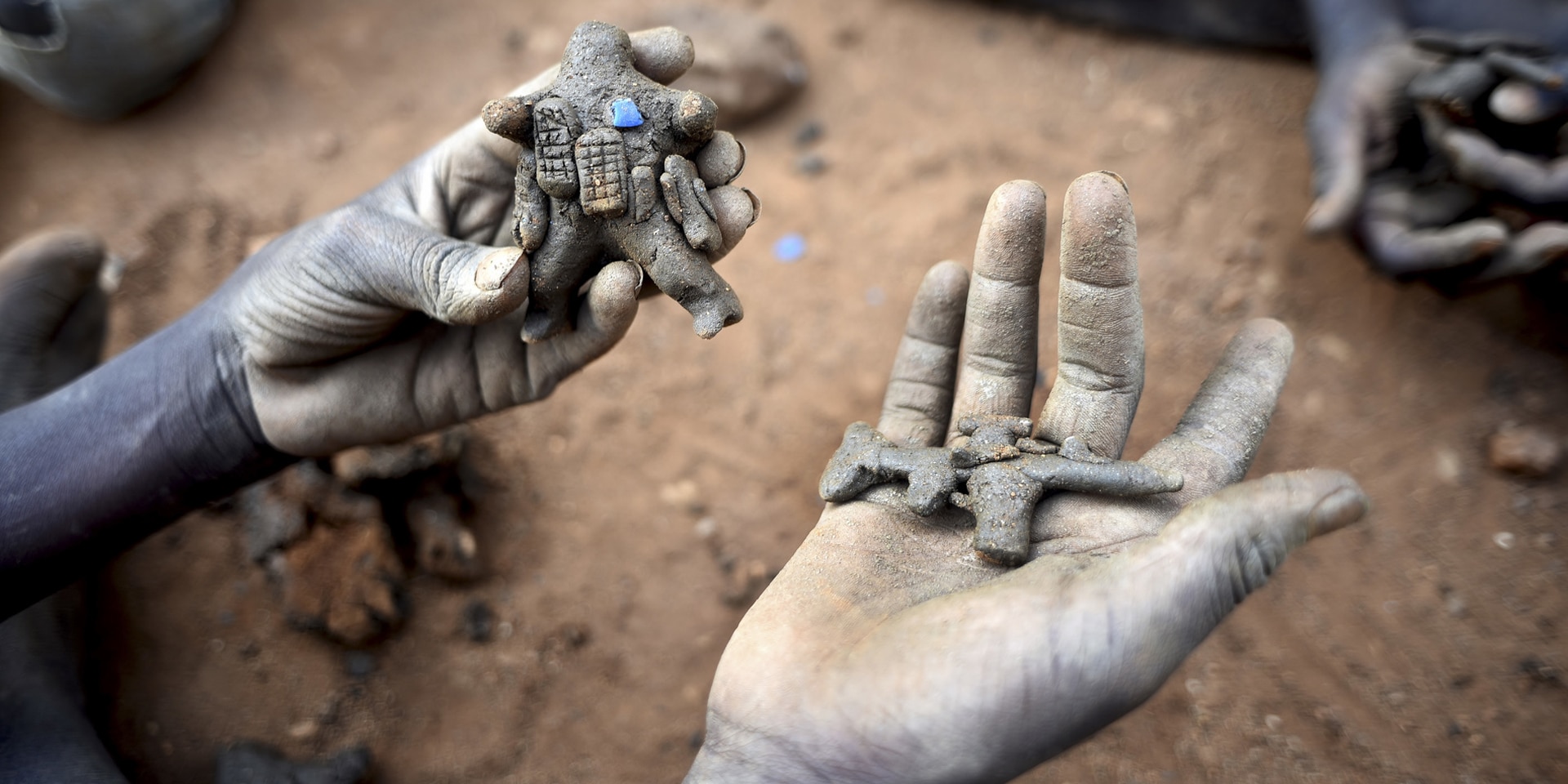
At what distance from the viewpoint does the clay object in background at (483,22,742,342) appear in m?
2.17

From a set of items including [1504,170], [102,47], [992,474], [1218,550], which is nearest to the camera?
[1218,550]

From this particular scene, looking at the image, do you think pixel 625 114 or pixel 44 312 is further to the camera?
pixel 44 312

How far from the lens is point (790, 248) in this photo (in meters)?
3.84

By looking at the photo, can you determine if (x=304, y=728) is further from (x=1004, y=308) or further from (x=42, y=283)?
(x=1004, y=308)

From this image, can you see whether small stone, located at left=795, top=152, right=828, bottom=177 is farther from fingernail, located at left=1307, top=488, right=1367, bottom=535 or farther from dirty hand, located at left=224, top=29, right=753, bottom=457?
fingernail, located at left=1307, top=488, right=1367, bottom=535

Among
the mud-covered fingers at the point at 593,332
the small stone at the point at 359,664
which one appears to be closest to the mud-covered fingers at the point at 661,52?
the mud-covered fingers at the point at 593,332

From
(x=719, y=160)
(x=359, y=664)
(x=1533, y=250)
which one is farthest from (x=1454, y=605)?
(x=359, y=664)

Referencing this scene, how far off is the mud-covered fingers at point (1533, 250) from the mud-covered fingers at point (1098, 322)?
162cm

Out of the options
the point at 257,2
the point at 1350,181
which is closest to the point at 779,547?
the point at 1350,181

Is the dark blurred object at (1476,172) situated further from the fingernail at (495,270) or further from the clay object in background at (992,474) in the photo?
the fingernail at (495,270)

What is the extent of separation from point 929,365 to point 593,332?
0.95 meters

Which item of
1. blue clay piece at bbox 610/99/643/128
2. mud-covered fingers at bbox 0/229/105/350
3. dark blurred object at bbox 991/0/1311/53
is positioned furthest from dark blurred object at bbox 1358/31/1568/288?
mud-covered fingers at bbox 0/229/105/350

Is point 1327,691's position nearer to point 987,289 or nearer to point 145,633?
point 987,289

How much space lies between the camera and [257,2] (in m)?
4.32
